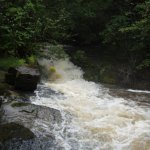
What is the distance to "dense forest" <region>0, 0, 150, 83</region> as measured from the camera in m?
15.5

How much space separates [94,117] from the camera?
454 inches

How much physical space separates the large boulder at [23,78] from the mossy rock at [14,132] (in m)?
3.33

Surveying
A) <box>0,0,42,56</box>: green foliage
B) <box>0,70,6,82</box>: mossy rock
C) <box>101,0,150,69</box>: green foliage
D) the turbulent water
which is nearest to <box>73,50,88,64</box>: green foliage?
<box>101,0,150,69</box>: green foliage

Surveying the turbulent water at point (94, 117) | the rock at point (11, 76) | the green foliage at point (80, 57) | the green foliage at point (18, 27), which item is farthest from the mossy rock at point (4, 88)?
the green foliage at point (80, 57)

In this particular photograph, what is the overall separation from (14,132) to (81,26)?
11112mm

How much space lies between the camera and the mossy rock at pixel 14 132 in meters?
9.40

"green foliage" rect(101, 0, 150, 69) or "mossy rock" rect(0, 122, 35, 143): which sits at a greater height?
"green foliage" rect(101, 0, 150, 69)

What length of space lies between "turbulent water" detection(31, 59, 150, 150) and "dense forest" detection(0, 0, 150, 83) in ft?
7.45

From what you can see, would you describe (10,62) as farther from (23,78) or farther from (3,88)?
(3,88)

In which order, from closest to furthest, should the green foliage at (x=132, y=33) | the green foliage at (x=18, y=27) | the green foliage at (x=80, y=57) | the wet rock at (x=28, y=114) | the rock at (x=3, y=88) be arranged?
the wet rock at (x=28, y=114) → the rock at (x=3, y=88) → the green foliage at (x=18, y=27) → the green foliage at (x=132, y=33) → the green foliage at (x=80, y=57)

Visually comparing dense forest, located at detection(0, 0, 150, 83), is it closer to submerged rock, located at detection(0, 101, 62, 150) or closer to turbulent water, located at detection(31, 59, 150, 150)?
turbulent water, located at detection(31, 59, 150, 150)

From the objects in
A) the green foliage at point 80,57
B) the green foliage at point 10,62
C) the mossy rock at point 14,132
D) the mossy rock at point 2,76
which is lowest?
the mossy rock at point 14,132

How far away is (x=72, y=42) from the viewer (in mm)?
20641

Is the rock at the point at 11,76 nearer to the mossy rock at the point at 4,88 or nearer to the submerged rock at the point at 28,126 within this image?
the mossy rock at the point at 4,88
